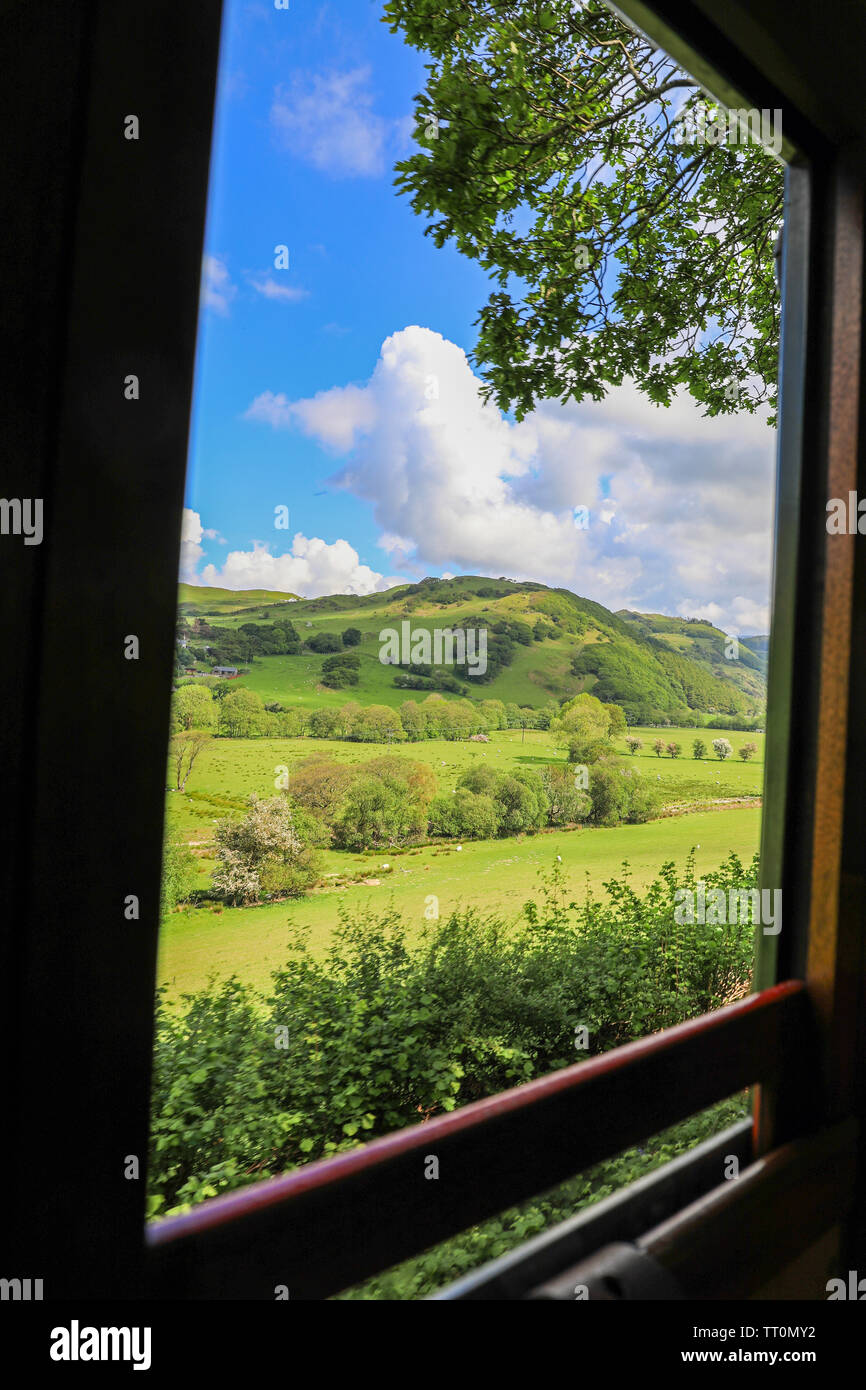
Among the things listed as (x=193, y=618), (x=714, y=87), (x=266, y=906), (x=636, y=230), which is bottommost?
(x=266, y=906)

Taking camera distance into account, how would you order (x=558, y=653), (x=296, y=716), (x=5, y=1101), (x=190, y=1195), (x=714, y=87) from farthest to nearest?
1. (x=558, y=653)
2. (x=296, y=716)
3. (x=190, y=1195)
4. (x=714, y=87)
5. (x=5, y=1101)

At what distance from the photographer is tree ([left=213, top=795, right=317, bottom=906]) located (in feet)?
9.56

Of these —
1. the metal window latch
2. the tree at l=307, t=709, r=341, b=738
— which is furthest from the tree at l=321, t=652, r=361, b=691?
the metal window latch

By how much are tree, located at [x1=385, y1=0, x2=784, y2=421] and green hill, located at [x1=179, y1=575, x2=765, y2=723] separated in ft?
3.72

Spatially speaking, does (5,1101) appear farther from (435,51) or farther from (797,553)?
(435,51)

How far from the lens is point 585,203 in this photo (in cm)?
277

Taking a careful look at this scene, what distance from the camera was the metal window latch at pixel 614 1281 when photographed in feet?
2.85

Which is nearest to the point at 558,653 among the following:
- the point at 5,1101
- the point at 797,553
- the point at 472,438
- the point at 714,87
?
the point at 472,438

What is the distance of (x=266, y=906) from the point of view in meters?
2.94

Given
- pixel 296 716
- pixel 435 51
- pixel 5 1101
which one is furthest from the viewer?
pixel 296 716

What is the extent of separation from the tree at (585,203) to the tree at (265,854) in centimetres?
194

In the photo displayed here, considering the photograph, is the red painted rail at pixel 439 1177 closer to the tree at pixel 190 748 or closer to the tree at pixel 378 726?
the tree at pixel 190 748

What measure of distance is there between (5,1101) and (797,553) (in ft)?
4.90

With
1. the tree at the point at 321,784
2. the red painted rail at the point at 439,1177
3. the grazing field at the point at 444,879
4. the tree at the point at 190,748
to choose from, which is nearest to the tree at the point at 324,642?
the tree at the point at 321,784
